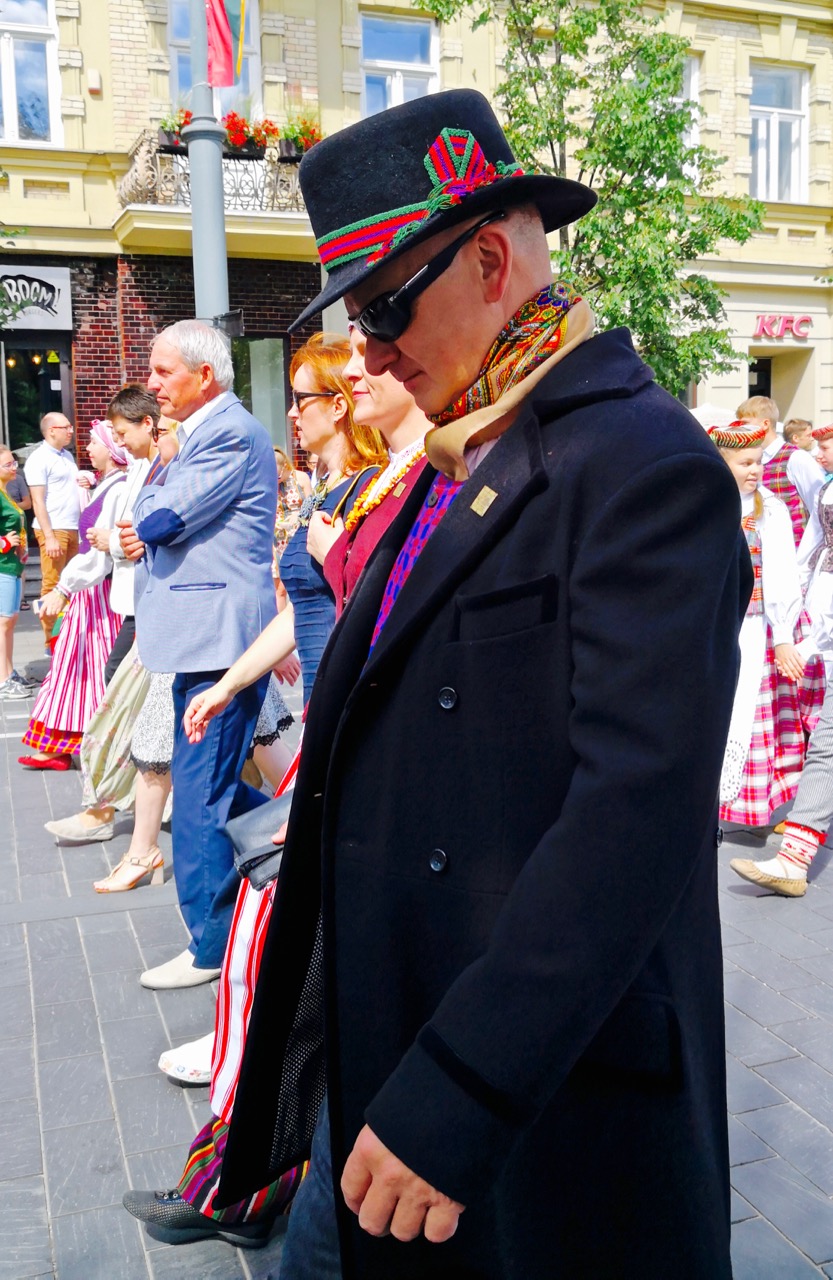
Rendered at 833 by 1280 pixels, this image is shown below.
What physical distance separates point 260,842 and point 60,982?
6.72 feet

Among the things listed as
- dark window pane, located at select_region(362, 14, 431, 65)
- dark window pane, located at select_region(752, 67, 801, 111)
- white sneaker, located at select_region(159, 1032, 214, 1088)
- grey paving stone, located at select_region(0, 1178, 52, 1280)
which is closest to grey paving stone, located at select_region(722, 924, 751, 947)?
white sneaker, located at select_region(159, 1032, 214, 1088)

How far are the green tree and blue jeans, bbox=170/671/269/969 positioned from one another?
10.4 m

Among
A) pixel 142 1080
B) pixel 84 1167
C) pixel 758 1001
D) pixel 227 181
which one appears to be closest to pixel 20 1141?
pixel 84 1167

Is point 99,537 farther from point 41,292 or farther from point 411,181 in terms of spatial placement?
point 41,292

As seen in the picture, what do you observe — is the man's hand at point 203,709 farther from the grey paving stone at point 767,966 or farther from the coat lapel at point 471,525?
the coat lapel at point 471,525

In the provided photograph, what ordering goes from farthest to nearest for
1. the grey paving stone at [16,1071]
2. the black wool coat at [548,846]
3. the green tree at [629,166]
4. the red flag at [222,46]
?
the green tree at [629,166], the red flag at [222,46], the grey paving stone at [16,1071], the black wool coat at [548,846]

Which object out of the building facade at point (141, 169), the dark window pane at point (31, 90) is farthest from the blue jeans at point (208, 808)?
the dark window pane at point (31, 90)

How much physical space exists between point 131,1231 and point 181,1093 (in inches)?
24.9

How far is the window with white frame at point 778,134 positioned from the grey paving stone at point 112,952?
19291 mm

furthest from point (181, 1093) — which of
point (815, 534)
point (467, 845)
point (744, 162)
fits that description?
point (744, 162)

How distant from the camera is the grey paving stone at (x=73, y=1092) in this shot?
3.27m

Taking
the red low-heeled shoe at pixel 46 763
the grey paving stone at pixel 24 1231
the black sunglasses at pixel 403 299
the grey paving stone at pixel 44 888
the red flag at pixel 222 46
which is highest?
the red flag at pixel 222 46

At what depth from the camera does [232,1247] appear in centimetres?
273

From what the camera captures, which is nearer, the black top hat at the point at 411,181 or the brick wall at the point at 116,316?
the black top hat at the point at 411,181
